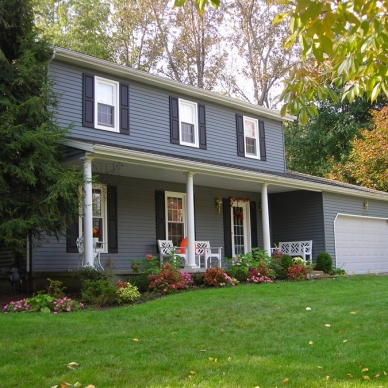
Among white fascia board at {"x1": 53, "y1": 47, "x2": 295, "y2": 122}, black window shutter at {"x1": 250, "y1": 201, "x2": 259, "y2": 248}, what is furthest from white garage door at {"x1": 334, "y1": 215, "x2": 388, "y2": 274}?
white fascia board at {"x1": 53, "y1": 47, "x2": 295, "y2": 122}

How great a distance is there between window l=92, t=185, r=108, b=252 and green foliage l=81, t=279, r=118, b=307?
357 centimetres

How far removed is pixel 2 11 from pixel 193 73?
60.6 ft

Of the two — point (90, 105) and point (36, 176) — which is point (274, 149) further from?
point (36, 176)

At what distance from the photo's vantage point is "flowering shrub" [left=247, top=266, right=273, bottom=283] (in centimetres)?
1293

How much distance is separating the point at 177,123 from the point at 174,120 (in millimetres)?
131

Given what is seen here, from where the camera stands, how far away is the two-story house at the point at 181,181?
12.7m

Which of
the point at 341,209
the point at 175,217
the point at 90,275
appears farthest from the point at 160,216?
the point at 341,209

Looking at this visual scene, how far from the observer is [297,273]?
13.8 metres

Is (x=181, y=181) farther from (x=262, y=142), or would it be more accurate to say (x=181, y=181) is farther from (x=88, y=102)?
(x=262, y=142)

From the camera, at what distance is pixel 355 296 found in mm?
9758

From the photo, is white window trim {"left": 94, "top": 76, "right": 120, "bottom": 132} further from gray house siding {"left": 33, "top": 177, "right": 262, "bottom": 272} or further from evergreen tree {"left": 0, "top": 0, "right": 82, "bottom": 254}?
evergreen tree {"left": 0, "top": 0, "right": 82, "bottom": 254}

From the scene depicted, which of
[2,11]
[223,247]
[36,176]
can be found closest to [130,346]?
[36,176]

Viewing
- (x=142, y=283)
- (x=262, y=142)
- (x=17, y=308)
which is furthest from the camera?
(x=262, y=142)

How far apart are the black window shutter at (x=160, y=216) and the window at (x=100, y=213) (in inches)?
68.7
